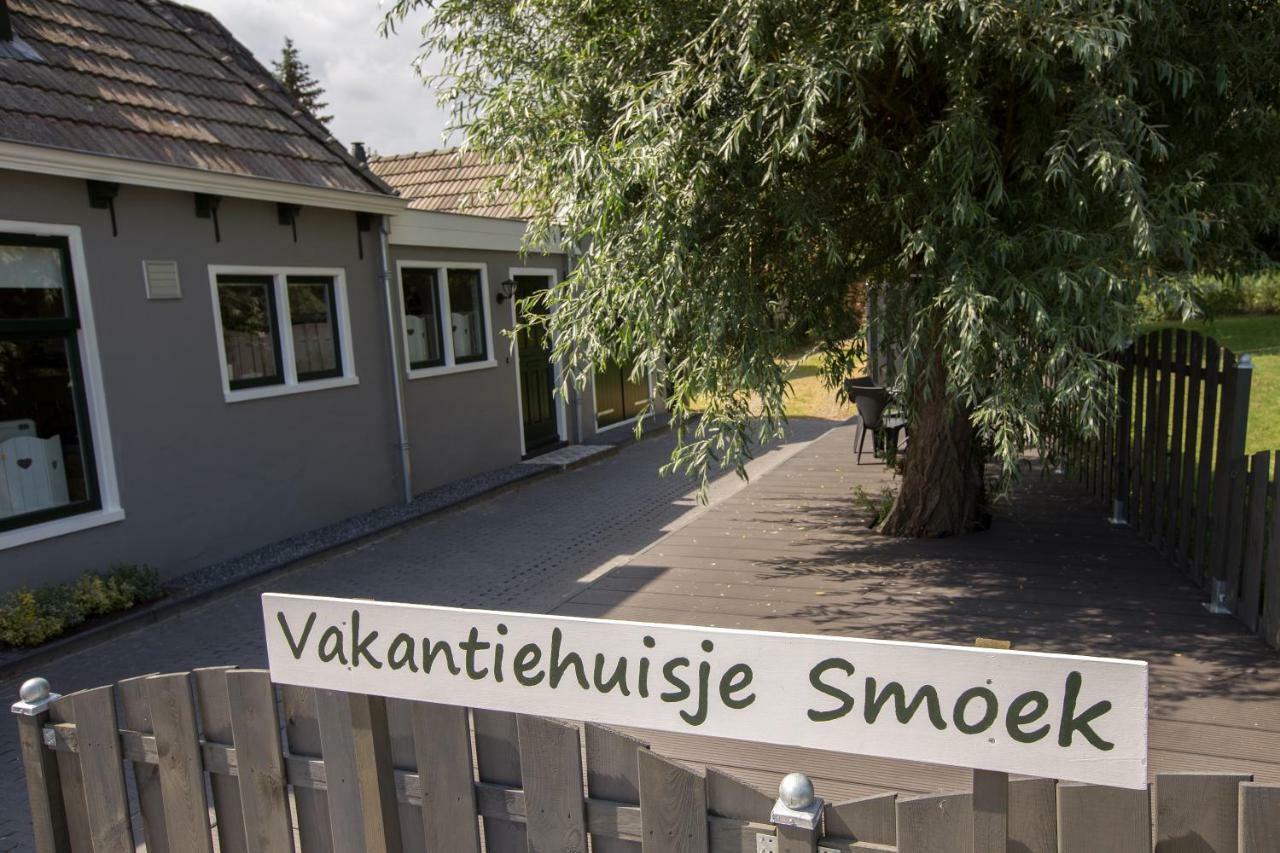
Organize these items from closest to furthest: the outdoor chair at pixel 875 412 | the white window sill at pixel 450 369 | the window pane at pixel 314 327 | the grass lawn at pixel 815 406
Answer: the outdoor chair at pixel 875 412 < the window pane at pixel 314 327 < the white window sill at pixel 450 369 < the grass lawn at pixel 815 406

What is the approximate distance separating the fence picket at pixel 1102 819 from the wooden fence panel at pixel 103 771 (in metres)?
2.29

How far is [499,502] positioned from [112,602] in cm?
415

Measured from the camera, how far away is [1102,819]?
1555 millimetres

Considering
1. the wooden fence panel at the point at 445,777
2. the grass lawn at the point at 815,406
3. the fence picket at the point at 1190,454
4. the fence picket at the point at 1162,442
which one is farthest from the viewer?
the grass lawn at the point at 815,406

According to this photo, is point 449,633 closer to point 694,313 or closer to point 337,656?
point 337,656

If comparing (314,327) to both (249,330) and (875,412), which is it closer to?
(249,330)

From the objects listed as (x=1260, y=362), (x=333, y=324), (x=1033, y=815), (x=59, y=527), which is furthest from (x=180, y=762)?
(x=1260, y=362)

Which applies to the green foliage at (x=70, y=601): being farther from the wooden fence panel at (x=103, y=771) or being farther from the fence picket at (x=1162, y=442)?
the fence picket at (x=1162, y=442)

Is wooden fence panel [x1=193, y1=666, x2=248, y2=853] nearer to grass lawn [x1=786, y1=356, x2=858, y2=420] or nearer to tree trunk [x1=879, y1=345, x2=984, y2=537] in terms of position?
tree trunk [x1=879, y1=345, x2=984, y2=537]

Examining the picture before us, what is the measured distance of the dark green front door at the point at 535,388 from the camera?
1167 cm

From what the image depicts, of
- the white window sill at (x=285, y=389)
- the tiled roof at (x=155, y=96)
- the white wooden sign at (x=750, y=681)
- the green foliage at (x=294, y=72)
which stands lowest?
the white wooden sign at (x=750, y=681)

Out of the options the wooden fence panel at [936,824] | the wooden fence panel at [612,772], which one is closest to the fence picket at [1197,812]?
the wooden fence panel at [936,824]

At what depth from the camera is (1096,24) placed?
350 centimetres

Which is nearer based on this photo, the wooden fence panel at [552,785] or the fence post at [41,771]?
the wooden fence panel at [552,785]
